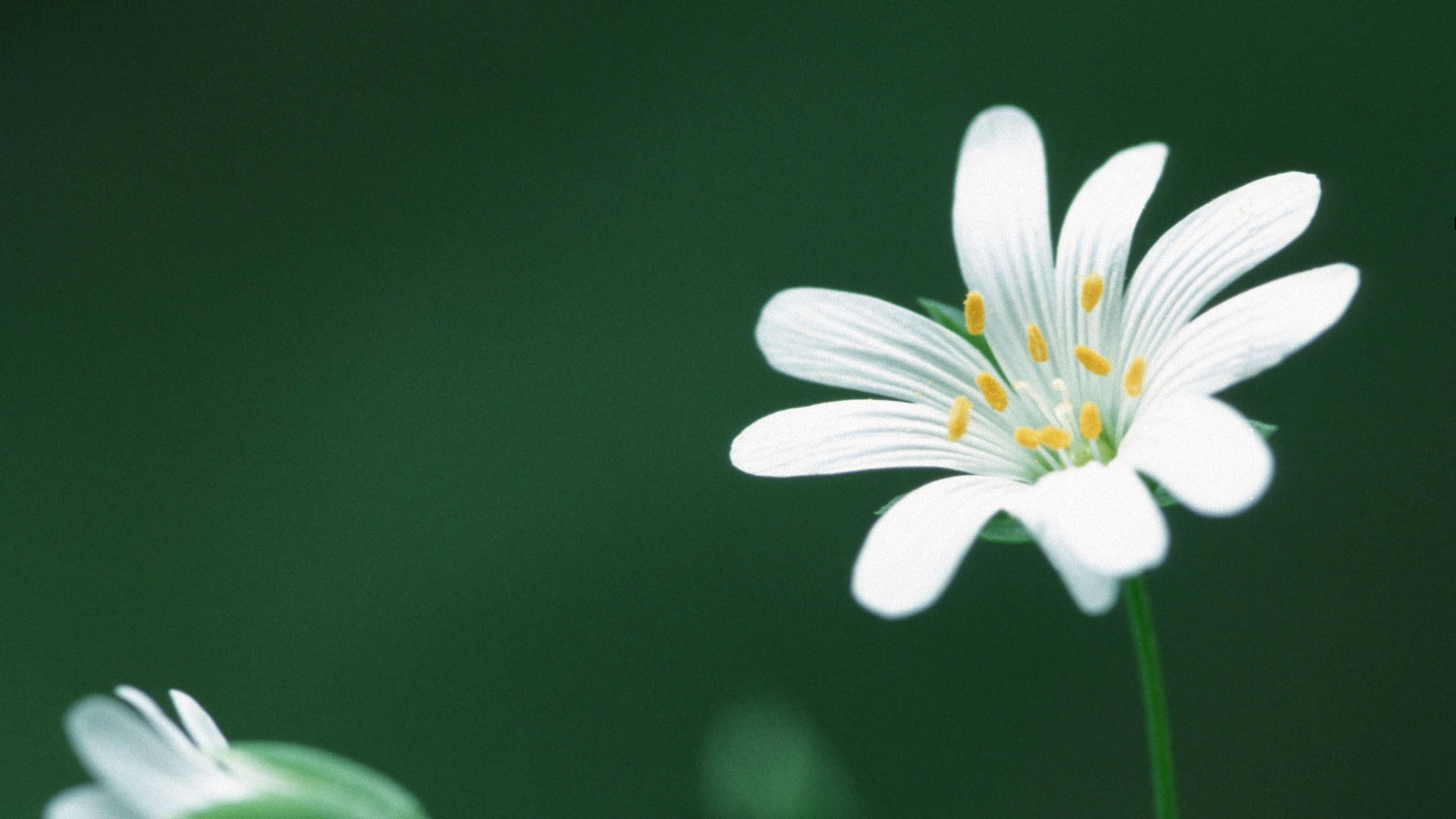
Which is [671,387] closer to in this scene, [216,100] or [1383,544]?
[216,100]

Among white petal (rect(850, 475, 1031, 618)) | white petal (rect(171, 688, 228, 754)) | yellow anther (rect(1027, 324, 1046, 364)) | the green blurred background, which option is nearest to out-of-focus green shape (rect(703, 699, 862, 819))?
white petal (rect(850, 475, 1031, 618))

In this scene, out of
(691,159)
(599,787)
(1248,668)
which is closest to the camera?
(599,787)

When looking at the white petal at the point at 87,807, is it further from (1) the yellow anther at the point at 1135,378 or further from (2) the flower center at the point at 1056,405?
(1) the yellow anther at the point at 1135,378

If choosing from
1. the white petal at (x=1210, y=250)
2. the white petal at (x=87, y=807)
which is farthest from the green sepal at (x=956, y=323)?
the white petal at (x=87, y=807)

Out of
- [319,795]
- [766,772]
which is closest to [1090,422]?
[766,772]

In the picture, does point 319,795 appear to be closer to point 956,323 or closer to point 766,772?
point 766,772

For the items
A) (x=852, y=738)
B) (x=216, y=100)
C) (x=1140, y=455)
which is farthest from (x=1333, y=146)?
(x=216, y=100)
